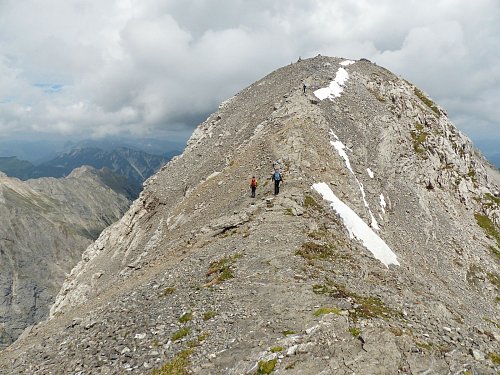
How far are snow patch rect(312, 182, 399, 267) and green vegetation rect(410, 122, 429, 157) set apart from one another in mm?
29572

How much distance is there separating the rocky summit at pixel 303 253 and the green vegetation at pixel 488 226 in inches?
14.8

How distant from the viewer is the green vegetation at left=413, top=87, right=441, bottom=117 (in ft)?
263

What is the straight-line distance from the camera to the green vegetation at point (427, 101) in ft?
263

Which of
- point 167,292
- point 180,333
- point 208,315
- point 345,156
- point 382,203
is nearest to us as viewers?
point 180,333

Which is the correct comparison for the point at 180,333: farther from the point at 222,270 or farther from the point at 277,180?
the point at 277,180

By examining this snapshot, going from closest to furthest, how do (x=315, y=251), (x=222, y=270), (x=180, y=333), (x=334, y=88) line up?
(x=180, y=333), (x=222, y=270), (x=315, y=251), (x=334, y=88)

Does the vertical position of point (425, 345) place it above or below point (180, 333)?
above

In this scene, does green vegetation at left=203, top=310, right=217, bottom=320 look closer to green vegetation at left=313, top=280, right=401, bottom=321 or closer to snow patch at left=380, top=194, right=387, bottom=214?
green vegetation at left=313, top=280, right=401, bottom=321

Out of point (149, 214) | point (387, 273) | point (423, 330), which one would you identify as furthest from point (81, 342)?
point (149, 214)

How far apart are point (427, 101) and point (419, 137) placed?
750 inches

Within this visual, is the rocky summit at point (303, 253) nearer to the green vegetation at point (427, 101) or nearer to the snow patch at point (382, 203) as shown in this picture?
the snow patch at point (382, 203)

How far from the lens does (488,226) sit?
63.6 m

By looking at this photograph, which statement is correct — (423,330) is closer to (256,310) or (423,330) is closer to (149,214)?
(256,310)

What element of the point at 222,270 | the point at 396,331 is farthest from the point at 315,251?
the point at 396,331
